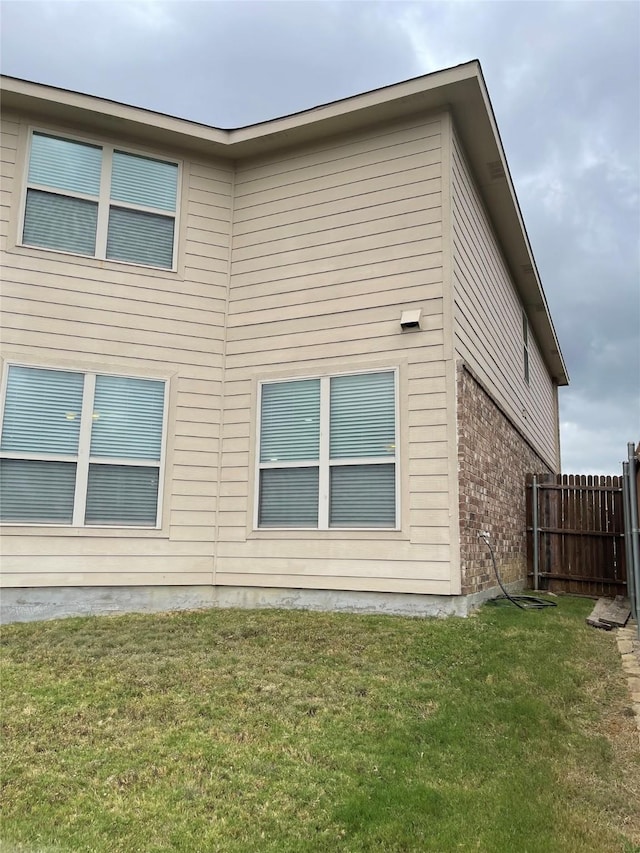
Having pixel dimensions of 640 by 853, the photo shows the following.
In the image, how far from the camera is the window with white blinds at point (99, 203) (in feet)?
24.3

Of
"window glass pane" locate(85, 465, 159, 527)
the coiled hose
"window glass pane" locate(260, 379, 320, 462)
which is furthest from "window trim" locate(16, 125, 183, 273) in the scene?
the coiled hose

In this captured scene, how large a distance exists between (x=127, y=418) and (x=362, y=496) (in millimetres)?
2773

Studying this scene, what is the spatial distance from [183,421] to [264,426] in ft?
3.08

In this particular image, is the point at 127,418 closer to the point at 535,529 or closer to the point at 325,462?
the point at 325,462

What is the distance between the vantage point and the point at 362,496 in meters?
6.80

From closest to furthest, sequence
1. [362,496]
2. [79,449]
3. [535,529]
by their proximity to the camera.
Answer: [362,496] → [79,449] → [535,529]

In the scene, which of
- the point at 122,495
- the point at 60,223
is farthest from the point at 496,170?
the point at 122,495

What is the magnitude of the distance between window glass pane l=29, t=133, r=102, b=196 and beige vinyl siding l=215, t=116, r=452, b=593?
68.0 inches

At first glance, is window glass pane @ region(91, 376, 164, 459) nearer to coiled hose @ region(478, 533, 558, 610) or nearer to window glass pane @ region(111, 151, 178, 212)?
window glass pane @ region(111, 151, 178, 212)

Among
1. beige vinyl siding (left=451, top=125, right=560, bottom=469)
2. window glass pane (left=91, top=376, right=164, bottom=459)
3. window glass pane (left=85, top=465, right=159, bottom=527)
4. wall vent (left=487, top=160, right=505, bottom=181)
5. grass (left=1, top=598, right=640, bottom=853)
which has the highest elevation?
wall vent (left=487, top=160, right=505, bottom=181)

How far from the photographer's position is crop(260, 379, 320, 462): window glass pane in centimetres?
714

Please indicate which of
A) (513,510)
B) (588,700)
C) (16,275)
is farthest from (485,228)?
(588,700)

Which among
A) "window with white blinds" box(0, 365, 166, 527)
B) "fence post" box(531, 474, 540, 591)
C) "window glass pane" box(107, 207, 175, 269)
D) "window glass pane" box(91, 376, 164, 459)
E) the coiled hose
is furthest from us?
"fence post" box(531, 474, 540, 591)

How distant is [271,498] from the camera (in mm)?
7262
